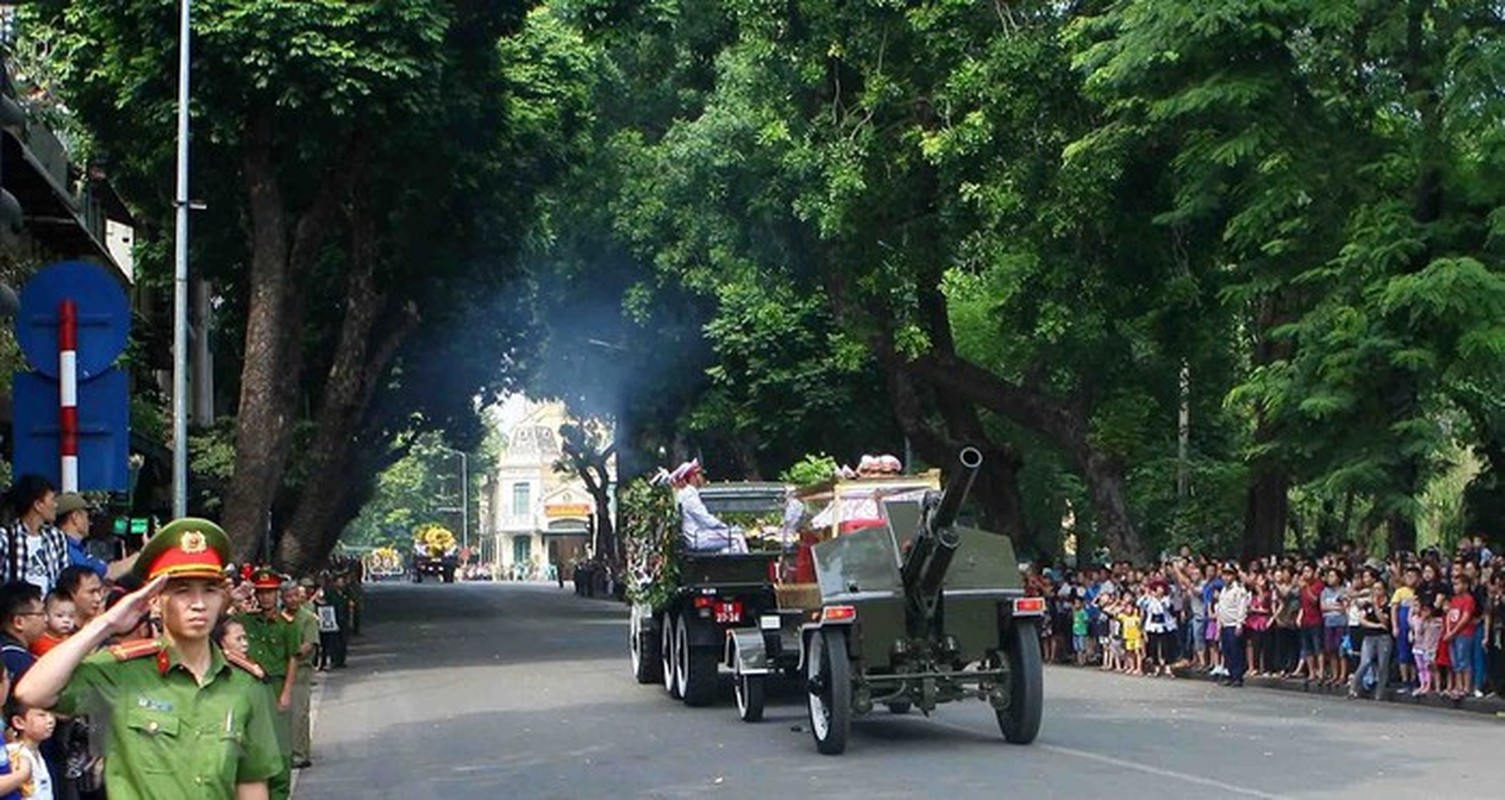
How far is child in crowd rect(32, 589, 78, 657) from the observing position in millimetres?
8812

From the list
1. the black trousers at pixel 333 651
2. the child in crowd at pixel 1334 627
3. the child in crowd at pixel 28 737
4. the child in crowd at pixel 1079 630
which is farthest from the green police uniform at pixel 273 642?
the child in crowd at pixel 1079 630

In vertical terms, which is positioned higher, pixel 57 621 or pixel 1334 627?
pixel 57 621

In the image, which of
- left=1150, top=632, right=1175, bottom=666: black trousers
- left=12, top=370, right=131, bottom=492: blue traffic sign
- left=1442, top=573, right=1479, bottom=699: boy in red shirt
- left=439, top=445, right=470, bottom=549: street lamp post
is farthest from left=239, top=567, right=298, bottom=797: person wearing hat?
left=439, top=445, right=470, bottom=549: street lamp post

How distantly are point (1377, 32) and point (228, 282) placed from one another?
70.5 feet

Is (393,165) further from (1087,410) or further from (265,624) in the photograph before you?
(265,624)

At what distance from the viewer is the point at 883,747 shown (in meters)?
19.0

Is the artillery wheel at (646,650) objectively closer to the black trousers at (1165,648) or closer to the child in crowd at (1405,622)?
the black trousers at (1165,648)

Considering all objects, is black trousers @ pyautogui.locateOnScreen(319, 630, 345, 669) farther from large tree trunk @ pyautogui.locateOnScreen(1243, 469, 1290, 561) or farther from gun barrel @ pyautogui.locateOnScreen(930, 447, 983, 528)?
→ gun barrel @ pyautogui.locateOnScreen(930, 447, 983, 528)

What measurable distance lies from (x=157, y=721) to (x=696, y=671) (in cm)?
1808

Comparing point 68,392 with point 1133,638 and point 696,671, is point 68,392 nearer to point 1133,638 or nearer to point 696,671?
point 696,671

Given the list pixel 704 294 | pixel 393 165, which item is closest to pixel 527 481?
pixel 704 294

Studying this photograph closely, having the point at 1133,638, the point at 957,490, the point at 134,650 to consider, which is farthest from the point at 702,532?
the point at 134,650

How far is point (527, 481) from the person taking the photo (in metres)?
155

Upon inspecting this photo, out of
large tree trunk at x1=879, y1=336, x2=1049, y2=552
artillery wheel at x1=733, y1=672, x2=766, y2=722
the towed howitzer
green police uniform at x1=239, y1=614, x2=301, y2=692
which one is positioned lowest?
artillery wheel at x1=733, y1=672, x2=766, y2=722
